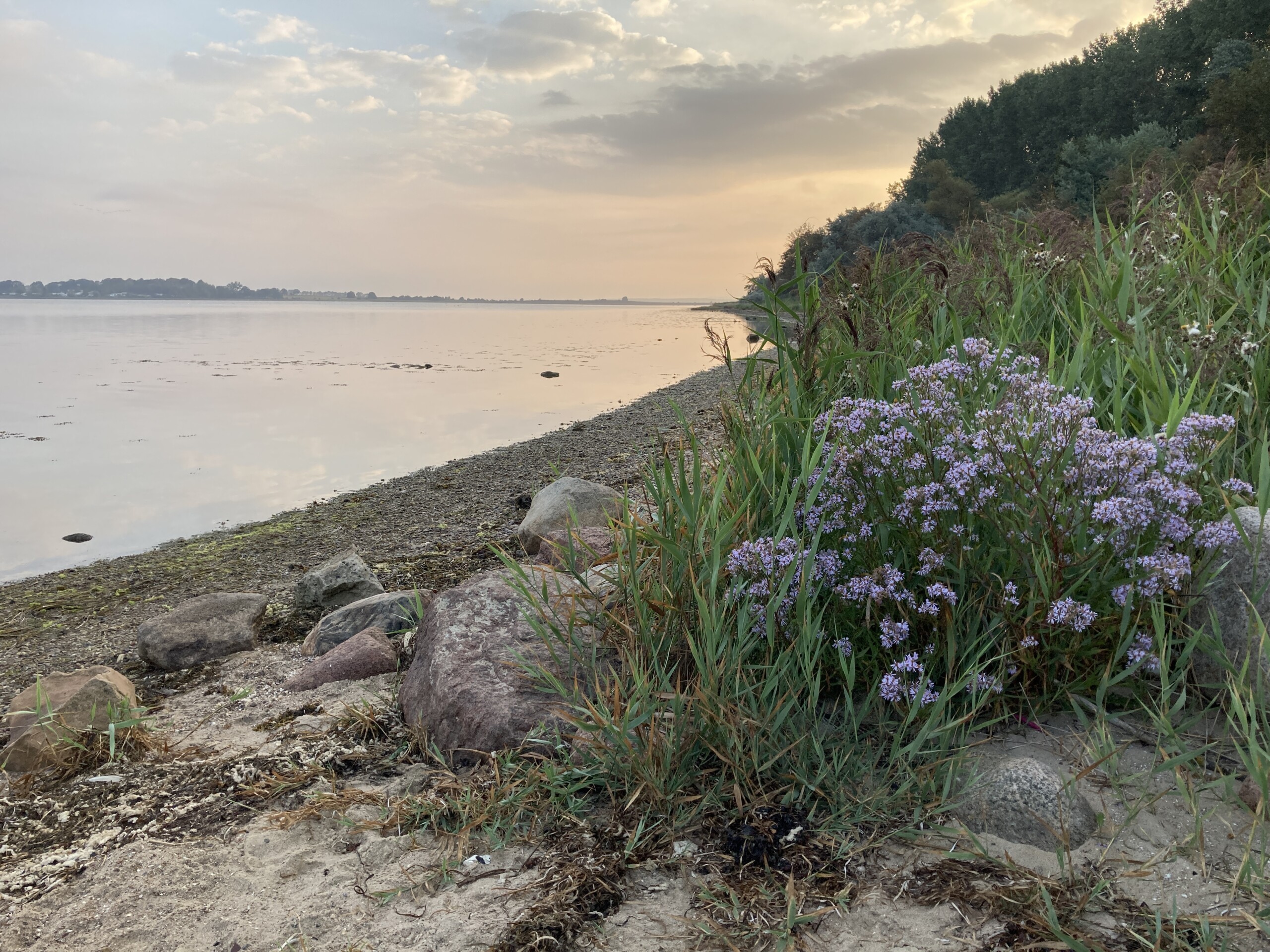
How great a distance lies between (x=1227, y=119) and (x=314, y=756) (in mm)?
42675

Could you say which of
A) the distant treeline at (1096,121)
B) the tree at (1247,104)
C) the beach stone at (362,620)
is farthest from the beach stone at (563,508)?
the tree at (1247,104)

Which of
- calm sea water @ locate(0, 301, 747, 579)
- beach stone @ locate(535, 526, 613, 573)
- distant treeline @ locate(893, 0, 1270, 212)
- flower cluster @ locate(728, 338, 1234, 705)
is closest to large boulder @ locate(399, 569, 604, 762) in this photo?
beach stone @ locate(535, 526, 613, 573)

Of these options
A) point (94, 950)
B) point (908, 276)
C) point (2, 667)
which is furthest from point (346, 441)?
point (94, 950)

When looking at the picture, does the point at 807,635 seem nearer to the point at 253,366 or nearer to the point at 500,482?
the point at 500,482

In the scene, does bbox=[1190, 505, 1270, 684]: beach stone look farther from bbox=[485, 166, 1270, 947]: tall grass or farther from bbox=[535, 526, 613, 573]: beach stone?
bbox=[535, 526, 613, 573]: beach stone

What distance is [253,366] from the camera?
32.3 m

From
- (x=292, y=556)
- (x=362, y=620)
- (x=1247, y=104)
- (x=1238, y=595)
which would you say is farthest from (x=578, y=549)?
(x=1247, y=104)

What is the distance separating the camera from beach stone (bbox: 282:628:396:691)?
4410mm

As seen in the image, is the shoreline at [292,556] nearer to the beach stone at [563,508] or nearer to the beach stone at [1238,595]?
the beach stone at [563,508]

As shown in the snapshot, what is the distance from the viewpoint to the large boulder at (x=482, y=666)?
10.6 ft

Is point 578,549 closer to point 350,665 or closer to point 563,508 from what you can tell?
point 350,665

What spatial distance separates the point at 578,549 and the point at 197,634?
3079 millimetres

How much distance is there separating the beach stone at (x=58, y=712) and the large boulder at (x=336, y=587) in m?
1.92

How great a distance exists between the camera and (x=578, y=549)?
14.2ft
